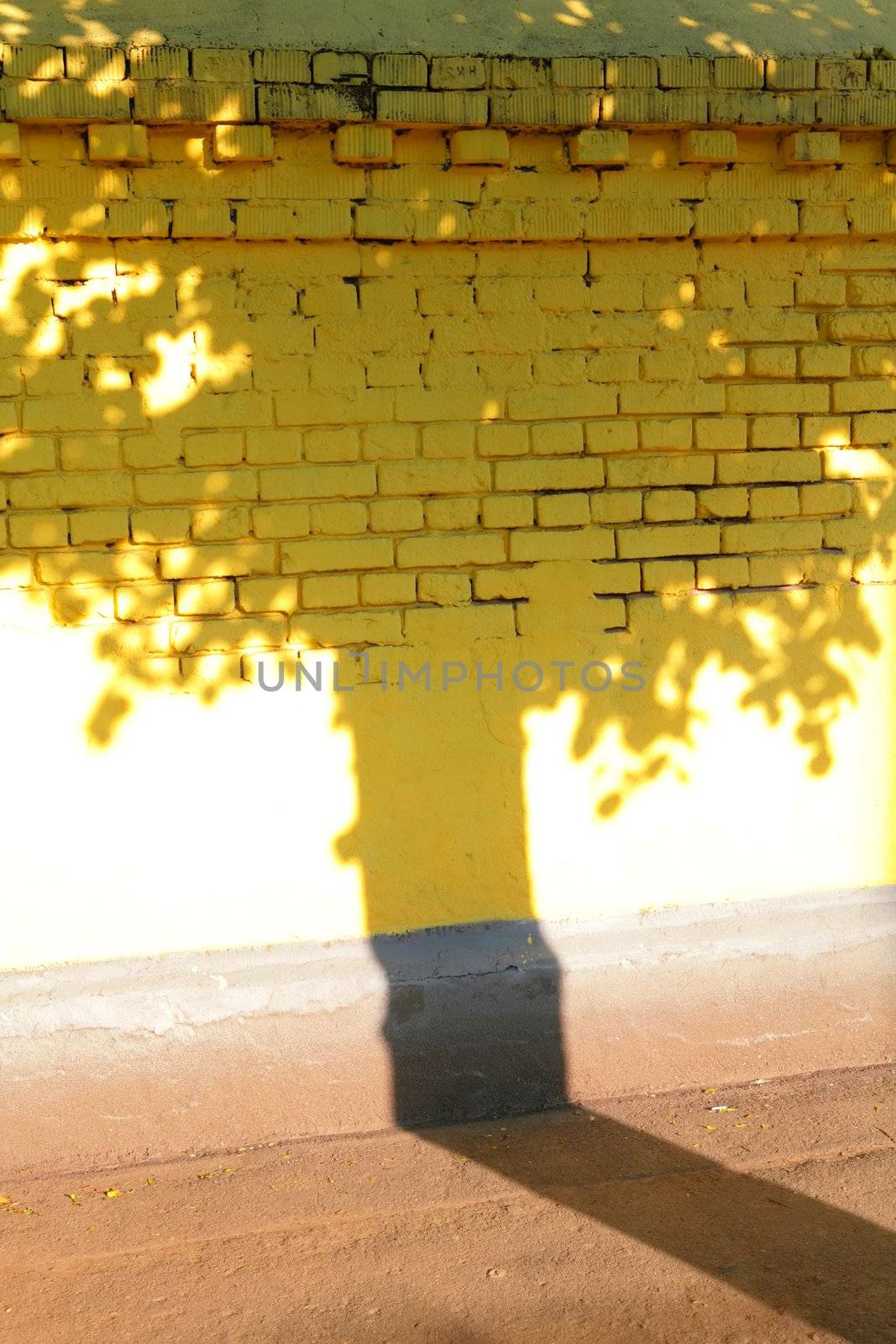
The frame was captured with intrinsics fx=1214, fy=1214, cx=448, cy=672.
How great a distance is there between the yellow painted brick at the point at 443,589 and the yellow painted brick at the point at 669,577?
2.17ft

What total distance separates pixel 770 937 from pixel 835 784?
0.63 metres

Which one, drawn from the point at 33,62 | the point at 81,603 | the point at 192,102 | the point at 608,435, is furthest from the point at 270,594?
the point at 33,62

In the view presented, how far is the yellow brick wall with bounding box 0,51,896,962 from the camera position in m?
3.99

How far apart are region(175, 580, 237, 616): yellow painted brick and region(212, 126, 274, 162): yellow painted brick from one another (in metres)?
1.38

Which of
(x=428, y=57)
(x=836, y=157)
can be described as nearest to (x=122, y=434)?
(x=428, y=57)

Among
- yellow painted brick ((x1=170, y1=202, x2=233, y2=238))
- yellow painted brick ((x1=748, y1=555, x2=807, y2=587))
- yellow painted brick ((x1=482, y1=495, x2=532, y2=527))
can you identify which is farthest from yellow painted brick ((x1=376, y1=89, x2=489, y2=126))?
yellow painted brick ((x1=748, y1=555, x2=807, y2=587))

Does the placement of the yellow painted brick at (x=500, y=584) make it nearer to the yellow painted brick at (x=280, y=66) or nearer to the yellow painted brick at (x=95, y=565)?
the yellow painted brick at (x=95, y=565)

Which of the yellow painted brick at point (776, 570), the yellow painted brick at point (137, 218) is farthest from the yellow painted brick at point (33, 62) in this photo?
the yellow painted brick at point (776, 570)

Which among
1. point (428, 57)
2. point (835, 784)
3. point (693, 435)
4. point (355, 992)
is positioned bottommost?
point (355, 992)

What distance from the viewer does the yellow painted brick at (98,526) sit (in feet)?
13.2

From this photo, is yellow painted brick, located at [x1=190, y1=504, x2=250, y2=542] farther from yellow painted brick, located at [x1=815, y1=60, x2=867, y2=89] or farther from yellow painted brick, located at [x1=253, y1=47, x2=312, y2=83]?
yellow painted brick, located at [x1=815, y1=60, x2=867, y2=89]

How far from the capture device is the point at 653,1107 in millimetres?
4309

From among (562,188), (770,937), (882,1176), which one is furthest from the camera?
(770,937)

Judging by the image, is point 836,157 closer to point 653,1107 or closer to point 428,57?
point 428,57
